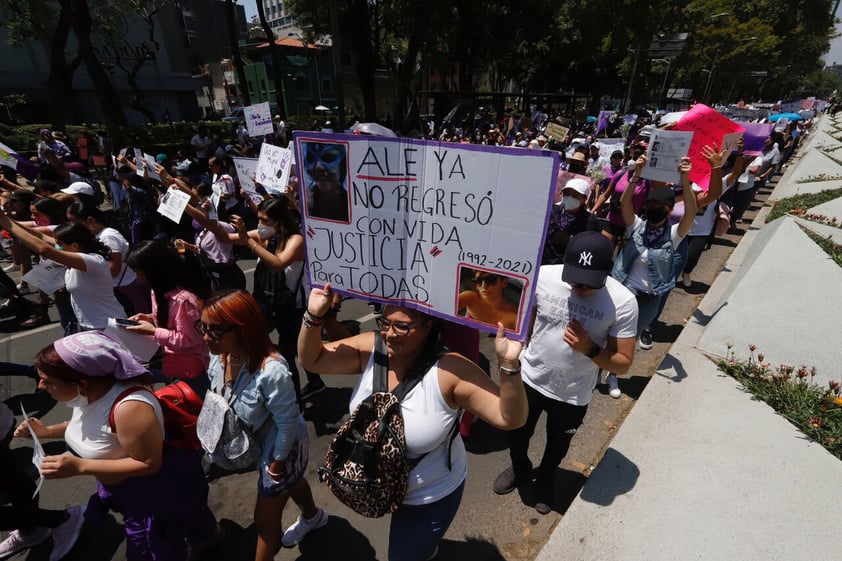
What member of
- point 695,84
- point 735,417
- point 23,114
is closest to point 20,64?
point 23,114

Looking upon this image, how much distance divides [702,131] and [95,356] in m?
4.92

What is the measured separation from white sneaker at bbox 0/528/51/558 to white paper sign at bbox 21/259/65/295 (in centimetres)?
184

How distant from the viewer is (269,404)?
7.02ft

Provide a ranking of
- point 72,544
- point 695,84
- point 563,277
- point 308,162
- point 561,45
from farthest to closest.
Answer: point 695,84
point 561,45
point 72,544
point 563,277
point 308,162

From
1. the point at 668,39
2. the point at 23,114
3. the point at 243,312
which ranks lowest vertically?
the point at 23,114

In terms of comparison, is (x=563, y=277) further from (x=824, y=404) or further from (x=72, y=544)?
(x=72, y=544)

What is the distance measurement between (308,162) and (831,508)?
3.80 m

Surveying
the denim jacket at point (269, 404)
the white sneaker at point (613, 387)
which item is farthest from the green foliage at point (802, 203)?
the denim jacket at point (269, 404)

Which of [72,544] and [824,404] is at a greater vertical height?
[824,404]

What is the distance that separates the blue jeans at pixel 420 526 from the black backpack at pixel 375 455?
7.3 inches

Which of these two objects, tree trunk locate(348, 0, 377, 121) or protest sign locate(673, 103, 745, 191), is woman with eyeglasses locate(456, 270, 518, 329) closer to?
protest sign locate(673, 103, 745, 191)

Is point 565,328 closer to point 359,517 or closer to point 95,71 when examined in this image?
point 359,517

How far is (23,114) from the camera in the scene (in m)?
32.5

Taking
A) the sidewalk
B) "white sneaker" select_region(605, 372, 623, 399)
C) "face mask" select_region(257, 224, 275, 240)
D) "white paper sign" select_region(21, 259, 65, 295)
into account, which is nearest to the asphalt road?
"white sneaker" select_region(605, 372, 623, 399)
